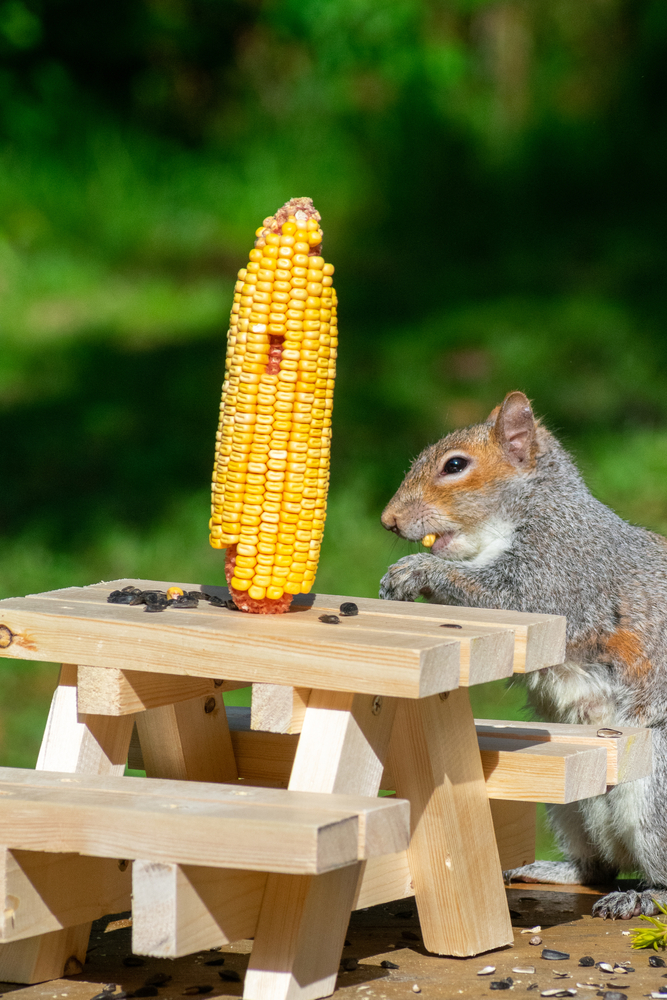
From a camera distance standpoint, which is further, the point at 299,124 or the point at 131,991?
the point at 299,124

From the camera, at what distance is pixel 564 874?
3377 millimetres

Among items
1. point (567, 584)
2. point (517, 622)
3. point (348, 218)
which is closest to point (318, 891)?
point (517, 622)

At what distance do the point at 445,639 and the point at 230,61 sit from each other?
26.8 feet

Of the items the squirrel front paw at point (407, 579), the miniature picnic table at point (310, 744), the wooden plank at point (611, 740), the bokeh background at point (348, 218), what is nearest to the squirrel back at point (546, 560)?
Answer: the squirrel front paw at point (407, 579)

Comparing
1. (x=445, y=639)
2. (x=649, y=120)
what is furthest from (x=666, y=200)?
(x=445, y=639)

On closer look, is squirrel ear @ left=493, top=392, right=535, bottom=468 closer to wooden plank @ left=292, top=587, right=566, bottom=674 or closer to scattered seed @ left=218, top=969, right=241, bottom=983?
wooden plank @ left=292, top=587, right=566, bottom=674

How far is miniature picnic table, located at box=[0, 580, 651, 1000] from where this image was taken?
2.26 meters

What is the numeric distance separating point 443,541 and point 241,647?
1162 mm

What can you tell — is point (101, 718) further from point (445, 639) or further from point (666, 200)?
point (666, 200)

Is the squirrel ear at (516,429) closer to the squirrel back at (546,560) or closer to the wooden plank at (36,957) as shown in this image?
the squirrel back at (546,560)

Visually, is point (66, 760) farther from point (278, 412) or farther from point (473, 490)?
point (473, 490)

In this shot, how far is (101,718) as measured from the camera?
2.56 meters

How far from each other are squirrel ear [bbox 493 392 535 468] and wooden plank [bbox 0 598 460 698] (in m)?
1.03

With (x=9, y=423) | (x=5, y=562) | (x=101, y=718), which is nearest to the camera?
(x=101, y=718)
